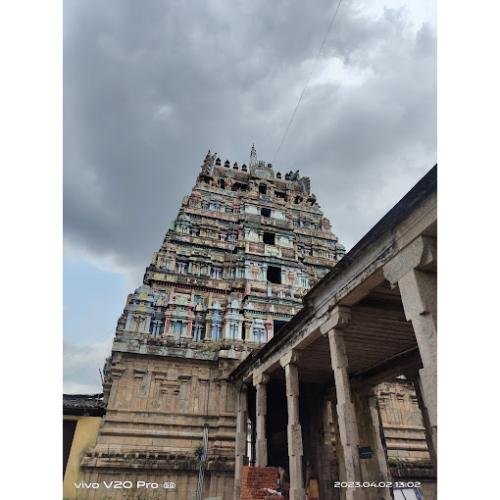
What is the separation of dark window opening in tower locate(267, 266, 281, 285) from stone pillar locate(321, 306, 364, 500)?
46.5 feet

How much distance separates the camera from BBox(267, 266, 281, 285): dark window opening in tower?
949 inches

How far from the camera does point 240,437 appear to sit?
1520cm

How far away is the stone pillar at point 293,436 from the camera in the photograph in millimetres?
10047

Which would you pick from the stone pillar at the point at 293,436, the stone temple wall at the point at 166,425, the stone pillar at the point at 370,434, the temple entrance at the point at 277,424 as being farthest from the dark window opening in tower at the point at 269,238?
the stone pillar at the point at 293,436

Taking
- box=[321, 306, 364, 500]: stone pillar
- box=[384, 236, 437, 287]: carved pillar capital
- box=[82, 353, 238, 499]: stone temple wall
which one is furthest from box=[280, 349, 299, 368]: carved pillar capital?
box=[82, 353, 238, 499]: stone temple wall

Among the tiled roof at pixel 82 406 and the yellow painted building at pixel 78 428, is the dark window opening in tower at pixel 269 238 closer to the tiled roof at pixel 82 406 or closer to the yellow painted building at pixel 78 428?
the tiled roof at pixel 82 406

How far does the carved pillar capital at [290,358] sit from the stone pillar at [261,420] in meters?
2.00

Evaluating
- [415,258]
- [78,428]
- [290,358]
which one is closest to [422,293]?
[415,258]

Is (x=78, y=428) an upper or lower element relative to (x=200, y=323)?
lower

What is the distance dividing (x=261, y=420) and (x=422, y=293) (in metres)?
8.64

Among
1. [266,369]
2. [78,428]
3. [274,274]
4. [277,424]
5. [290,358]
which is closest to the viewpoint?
[290,358]

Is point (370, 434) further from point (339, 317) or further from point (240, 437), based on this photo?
point (339, 317)
